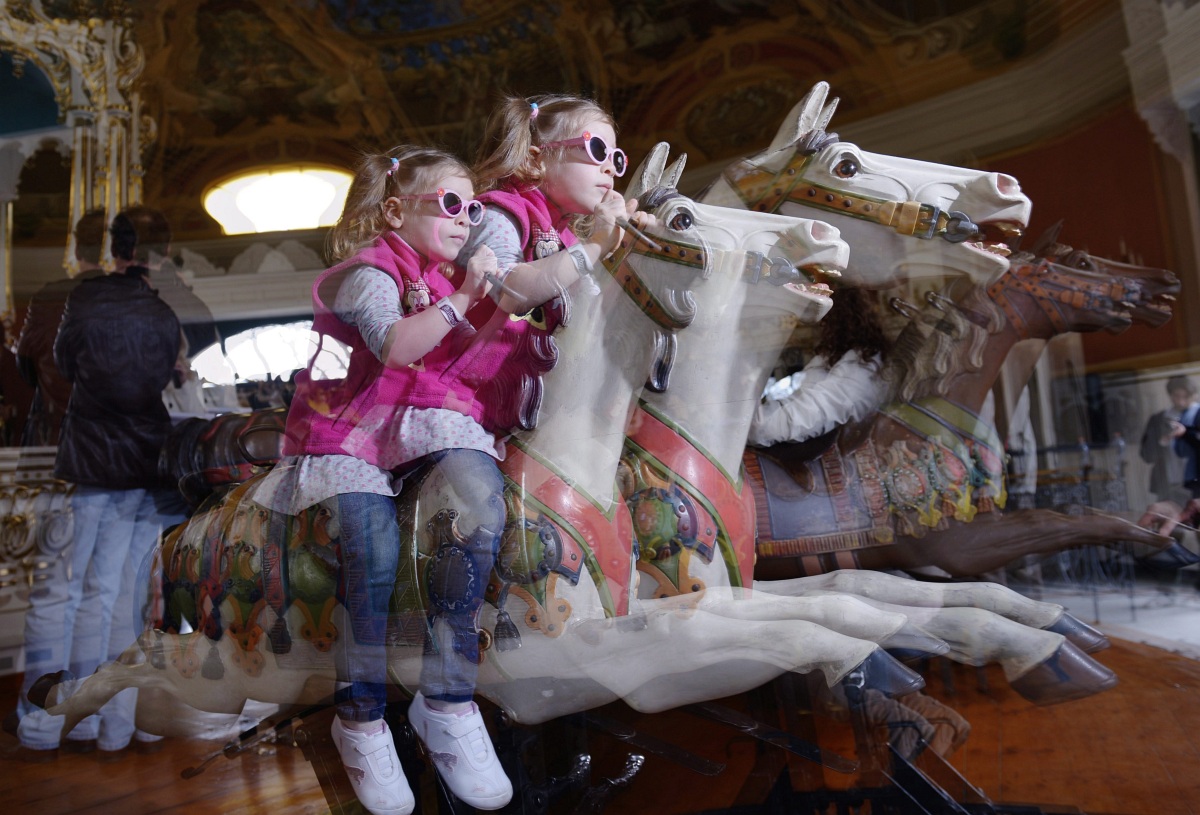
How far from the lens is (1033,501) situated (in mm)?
1808

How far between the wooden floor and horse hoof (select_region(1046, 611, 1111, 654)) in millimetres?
47

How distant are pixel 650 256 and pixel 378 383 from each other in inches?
16.0

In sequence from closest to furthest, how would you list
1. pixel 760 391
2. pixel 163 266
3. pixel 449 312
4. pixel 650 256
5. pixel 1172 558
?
pixel 449 312
pixel 650 256
pixel 163 266
pixel 760 391
pixel 1172 558

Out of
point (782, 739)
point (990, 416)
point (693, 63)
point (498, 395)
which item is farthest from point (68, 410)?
point (990, 416)

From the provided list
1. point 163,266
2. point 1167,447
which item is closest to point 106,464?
point 163,266

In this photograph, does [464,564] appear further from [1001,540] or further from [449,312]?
[1001,540]

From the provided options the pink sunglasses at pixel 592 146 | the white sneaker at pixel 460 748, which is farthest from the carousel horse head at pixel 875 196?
the white sneaker at pixel 460 748

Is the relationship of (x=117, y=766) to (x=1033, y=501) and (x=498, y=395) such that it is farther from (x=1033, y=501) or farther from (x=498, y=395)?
(x=1033, y=501)

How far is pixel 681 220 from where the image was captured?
1.30m

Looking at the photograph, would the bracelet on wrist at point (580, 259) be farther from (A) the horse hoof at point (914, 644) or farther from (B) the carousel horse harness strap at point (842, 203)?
(A) the horse hoof at point (914, 644)

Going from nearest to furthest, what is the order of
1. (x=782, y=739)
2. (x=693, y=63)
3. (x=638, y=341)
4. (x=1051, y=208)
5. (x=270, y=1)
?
(x=638, y=341) < (x=782, y=739) < (x=270, y=1) < (x=1051, y=208) < (x=693, y=63)

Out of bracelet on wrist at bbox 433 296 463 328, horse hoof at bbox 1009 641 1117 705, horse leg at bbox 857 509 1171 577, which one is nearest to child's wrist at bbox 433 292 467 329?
bracelet on wrist at bbox 433 296 463 328

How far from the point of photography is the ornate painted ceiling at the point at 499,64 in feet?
4.85

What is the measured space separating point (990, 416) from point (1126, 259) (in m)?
0.39
